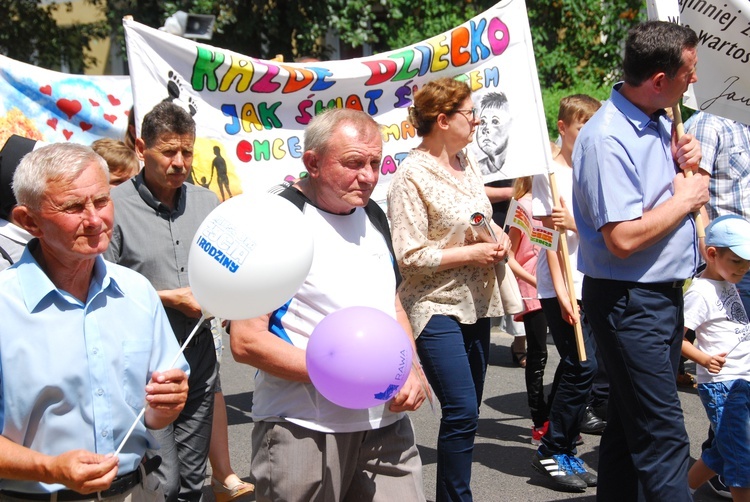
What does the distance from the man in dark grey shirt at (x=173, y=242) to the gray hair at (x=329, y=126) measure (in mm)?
966

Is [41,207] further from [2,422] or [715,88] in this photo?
[715,88]

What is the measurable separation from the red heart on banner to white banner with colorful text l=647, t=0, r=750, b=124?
439 centimetres

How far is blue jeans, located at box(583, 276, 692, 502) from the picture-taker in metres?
3.67

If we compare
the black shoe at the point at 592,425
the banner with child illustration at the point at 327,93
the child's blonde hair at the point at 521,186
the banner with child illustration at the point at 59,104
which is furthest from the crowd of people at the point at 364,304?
the banner with child illustration at the point at 59,104

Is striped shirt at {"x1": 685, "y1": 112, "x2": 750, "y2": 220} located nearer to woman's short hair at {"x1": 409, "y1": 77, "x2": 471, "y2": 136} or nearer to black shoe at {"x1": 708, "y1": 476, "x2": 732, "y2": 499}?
black shoe at {"x1": 708, "y1": 476, "x2": 732, "y2": 499}

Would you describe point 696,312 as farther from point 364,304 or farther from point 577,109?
point 364,304

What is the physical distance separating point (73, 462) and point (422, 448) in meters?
3.81

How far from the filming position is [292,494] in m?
3.09

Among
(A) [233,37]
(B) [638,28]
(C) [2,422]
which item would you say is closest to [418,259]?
(B) [638,28]

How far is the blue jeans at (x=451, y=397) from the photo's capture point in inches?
165

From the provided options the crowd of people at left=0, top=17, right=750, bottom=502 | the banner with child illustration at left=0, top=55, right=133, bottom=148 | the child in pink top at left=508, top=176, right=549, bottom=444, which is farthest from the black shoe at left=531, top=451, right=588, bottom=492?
the banner with child illustration at left=0, top=55, right=133, bottom=148

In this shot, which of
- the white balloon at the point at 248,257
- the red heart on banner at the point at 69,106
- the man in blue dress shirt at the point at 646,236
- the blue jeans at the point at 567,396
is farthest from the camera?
the red heart on banner at the point at 69,106

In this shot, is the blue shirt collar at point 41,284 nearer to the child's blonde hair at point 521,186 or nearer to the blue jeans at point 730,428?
the blue jeans at point 730,428

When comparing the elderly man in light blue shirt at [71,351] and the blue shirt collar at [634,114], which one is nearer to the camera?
the elderly man in light blue shirt at [71,351]
